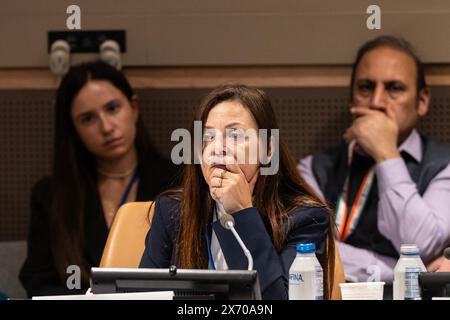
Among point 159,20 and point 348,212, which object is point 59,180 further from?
point 348,212

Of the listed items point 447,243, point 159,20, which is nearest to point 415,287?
point 447,243

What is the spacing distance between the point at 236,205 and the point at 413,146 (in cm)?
134

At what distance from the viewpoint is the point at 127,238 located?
8.28 feet

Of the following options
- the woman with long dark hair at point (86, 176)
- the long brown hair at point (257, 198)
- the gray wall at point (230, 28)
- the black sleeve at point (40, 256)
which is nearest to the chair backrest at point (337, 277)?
the long brown hair at point (257, 198)

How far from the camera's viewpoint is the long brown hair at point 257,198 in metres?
2.23

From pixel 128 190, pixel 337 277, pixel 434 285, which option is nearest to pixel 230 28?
pixel 128 190

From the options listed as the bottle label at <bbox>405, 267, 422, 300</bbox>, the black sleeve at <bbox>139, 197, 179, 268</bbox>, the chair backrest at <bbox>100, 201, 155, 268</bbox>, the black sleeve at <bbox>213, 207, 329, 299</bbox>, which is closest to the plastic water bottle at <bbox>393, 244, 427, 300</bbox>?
the bottle label at <bbox>405, 267, 422, 300</bbox>

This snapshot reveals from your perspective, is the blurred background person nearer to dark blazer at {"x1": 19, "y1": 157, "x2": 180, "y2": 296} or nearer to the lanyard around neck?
the lanyard around neck

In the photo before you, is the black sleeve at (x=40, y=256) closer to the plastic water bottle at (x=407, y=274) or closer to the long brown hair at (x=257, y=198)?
the long brown hair at (x=257, y=198)

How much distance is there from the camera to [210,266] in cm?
222

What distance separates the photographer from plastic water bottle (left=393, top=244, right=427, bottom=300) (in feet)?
6.46

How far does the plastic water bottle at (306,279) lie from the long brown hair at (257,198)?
0.31m

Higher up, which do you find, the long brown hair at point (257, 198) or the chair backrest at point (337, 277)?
the long brown hair at point (257, 198)
